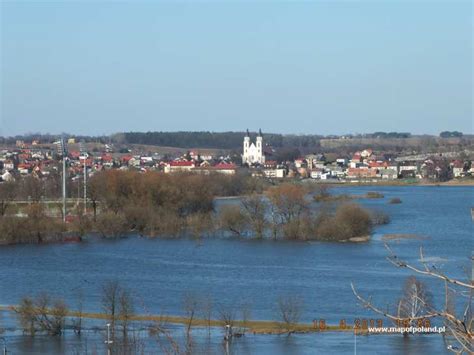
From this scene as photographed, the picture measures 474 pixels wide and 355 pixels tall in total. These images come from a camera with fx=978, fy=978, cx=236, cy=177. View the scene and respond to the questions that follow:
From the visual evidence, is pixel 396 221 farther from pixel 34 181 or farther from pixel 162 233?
pixel 34 181

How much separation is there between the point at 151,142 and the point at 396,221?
178ft

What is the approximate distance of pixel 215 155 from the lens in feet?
215

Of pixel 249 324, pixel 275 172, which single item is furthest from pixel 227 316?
pixel 275 172

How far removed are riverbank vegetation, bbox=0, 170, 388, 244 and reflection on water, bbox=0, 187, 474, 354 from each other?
800 mm

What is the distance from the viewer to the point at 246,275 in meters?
13.6

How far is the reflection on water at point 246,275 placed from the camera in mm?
8758

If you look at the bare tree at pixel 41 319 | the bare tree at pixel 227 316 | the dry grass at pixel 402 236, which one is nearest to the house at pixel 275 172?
the dry grass at pixel 402 236

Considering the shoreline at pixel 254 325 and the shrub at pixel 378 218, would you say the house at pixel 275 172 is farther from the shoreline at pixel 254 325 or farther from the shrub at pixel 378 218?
the shoreline at pixel 254 325

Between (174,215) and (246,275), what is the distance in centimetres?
848

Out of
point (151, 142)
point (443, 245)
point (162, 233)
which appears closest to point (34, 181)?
point (162, 233)

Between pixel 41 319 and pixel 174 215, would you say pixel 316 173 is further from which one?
pixel 41 319

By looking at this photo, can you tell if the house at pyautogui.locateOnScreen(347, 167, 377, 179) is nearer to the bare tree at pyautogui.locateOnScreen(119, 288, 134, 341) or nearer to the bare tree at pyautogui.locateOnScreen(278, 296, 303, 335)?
the bare tree at pyautogui.locateOnScreen(278, 296, 303, 335)

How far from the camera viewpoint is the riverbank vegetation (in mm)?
19312

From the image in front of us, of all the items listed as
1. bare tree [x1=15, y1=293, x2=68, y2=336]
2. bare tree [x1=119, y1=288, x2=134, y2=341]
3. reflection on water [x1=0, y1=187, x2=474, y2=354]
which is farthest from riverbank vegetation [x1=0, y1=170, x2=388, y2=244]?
bare tree [x1=15, y1=293, x2=68, y2=336]
